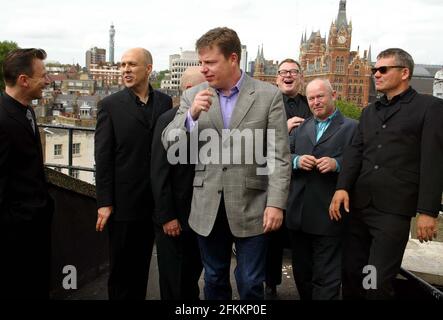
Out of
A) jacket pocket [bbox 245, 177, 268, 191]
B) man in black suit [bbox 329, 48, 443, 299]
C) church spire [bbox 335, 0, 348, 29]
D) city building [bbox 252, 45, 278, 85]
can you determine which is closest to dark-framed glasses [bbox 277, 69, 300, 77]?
man in black suit [bbox 329, 48, 443, 299]

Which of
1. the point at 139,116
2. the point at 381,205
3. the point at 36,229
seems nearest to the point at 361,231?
the point at 381,205

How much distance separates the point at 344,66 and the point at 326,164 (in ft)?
444

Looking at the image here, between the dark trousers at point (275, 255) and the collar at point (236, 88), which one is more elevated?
the collar at point (236, 88)

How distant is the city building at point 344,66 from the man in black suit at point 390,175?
415 ft

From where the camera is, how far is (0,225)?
116 inches

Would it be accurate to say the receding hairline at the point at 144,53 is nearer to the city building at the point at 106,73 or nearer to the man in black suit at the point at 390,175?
the man in black suit at the point at 390,175

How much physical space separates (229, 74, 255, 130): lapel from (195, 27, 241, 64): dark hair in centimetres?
25

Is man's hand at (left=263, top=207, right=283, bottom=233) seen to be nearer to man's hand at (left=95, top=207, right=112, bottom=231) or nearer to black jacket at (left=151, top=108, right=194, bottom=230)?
black jacket at (left=151, top=108, right=194, bottom=230)

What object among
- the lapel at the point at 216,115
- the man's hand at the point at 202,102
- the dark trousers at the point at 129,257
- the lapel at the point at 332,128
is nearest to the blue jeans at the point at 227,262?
the lapel at the point at 216,115

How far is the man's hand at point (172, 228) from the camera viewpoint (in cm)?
324

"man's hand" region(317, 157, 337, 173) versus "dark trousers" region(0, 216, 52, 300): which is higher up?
"man's hand" region(317, 157, 337, 173)

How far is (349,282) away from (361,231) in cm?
41

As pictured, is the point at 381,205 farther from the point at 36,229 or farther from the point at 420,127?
the point at 36,229

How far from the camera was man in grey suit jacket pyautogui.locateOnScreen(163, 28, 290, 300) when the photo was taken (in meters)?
2.86
